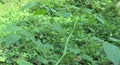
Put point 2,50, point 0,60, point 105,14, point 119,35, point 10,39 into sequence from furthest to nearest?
1. point 105,14
2. point 119,35
3. point 2,50
4. point 0,60
5. point 10,39

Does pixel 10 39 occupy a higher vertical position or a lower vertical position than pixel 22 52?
higher

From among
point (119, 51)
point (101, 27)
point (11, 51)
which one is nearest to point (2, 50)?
point (11, 51)

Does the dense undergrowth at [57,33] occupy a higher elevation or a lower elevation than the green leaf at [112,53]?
lower

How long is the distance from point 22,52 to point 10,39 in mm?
1608

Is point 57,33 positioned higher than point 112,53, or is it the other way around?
point 112,53

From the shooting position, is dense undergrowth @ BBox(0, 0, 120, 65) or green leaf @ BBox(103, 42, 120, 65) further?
dense undergrowth @ BBox(0, 0, 120, 65)

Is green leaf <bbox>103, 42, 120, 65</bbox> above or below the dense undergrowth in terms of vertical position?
above

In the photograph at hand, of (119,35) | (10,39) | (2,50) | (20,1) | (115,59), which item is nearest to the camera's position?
(115,59)

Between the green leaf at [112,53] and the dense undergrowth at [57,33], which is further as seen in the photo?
the dense undergrowth at [57,33]

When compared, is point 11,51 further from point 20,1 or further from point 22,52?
point 20,1

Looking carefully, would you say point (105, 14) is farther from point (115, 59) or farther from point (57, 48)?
point (115, 59)

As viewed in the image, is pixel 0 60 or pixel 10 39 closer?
pixel 10 39

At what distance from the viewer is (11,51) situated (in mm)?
2480

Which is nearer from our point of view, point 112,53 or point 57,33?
point 112,53
